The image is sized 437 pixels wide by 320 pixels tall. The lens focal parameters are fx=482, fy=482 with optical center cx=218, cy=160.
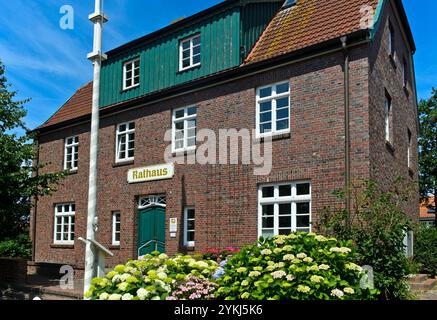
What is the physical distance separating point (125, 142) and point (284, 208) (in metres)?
7.92

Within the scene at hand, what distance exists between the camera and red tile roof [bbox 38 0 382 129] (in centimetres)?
1349

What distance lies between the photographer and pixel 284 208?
44.5ft

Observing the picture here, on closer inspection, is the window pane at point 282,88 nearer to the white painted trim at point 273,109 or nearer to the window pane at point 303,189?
the white painted trim at point 273,109

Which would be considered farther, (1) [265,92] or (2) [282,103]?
(1) [265,92]

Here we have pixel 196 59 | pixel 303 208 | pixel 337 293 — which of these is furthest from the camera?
pixel 196 59

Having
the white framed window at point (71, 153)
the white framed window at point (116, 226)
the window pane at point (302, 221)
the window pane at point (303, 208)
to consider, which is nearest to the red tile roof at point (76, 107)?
the white framed window at point (71, 153)

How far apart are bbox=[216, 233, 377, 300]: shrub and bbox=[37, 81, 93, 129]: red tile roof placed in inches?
598

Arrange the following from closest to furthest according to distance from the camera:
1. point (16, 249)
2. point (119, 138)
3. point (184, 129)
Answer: point (184, 129)
point (119, 138)
point (16, 249)

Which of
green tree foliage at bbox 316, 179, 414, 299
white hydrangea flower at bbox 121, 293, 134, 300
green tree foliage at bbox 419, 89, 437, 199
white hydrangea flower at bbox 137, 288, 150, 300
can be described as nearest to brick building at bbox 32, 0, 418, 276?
green tree foliage at bbox 316, 179, 414, 299

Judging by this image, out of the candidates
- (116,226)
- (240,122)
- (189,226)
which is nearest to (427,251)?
(240,122)

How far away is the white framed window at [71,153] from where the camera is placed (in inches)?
829

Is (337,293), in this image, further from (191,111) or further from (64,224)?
(64,224)

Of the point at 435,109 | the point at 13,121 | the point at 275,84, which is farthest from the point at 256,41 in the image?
the point at 435,109
